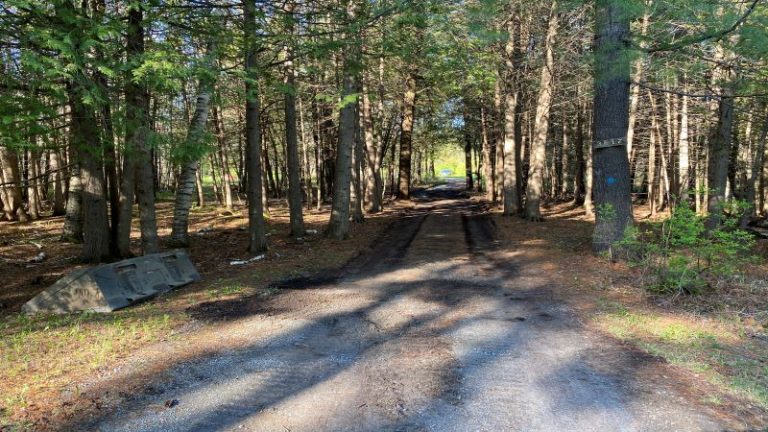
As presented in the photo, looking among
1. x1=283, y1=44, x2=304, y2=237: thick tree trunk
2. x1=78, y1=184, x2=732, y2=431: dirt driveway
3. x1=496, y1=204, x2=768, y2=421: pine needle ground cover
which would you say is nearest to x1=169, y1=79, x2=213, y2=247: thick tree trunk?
x1=283, y1=44, x2=304, y2=237: thick tree trunk

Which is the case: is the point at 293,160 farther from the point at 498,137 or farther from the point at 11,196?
the point at 498,137

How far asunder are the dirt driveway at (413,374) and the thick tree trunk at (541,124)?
11.2 meters

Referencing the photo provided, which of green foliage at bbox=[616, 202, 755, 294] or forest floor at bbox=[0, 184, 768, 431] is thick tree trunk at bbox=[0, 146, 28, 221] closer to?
forest floor at bbox=[0, 184, 768, 431]

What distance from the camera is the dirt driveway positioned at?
3480mm

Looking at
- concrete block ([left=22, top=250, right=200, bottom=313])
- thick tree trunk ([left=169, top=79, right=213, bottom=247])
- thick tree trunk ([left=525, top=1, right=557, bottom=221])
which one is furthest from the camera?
thick tree trunk ([left=525, top=1, right=557, bottom=221])

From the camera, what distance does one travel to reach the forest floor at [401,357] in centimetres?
356

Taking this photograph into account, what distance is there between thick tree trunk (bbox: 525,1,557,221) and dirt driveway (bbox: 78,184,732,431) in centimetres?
1119

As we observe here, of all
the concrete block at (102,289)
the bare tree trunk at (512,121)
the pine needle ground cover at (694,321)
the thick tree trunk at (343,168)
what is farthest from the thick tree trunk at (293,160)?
the bare tree trunk at (512,121)

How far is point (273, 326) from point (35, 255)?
946 centimetres

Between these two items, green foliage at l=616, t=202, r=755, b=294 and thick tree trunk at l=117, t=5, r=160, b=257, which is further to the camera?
thick tree trunk at l=117, t=5, r=160, b=257

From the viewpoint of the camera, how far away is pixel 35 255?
1198cm

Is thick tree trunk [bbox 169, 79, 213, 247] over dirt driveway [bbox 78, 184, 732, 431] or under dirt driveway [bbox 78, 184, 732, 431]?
over

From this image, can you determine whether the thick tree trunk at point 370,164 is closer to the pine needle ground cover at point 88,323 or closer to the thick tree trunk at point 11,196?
the pine needle ground cover at point 88,323

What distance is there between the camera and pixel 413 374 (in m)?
4.30
